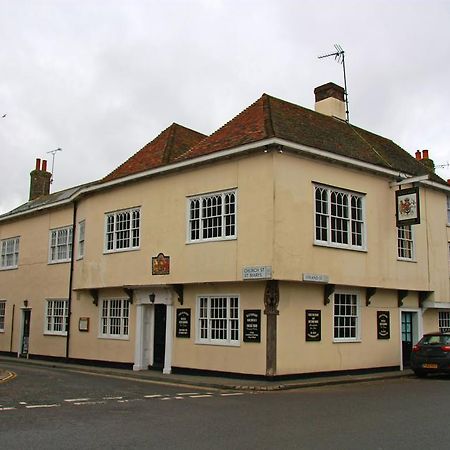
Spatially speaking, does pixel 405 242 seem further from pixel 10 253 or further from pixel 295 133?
pixel 10 253

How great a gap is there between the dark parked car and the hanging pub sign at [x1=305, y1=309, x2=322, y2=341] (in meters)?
3.30

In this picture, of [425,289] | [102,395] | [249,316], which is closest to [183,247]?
[249,316]

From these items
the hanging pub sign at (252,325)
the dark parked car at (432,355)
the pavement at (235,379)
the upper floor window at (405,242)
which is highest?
the upper floor window at (405,242)

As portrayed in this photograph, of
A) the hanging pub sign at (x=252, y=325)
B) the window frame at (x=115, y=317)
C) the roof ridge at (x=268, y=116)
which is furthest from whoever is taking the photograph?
the window frame at (x=115, y=317)

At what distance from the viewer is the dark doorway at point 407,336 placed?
2130 centimetres

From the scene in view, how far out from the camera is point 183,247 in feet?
62.5

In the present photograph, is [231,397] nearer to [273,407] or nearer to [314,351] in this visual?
[273,407]

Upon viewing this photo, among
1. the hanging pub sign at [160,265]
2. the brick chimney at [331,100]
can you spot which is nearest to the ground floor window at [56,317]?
the hanging pub sign at [160,265]

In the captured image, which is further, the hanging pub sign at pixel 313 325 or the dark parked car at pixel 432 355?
the dark parked car at pixel 432 355

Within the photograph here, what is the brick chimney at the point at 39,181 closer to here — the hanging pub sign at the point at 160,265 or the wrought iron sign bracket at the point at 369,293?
the hanging pub sign at the point at 160,265

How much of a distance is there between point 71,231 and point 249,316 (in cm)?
1134

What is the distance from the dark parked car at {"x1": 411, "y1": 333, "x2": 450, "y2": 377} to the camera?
17969mm

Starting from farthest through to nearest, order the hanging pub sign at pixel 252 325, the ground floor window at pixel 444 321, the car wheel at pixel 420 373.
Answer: the ground floor window at pixel 444 321 → the car wheel at pixel 420 373 → the hanging pub sign at pixel 252 325

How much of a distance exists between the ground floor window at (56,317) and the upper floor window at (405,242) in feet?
45.3
